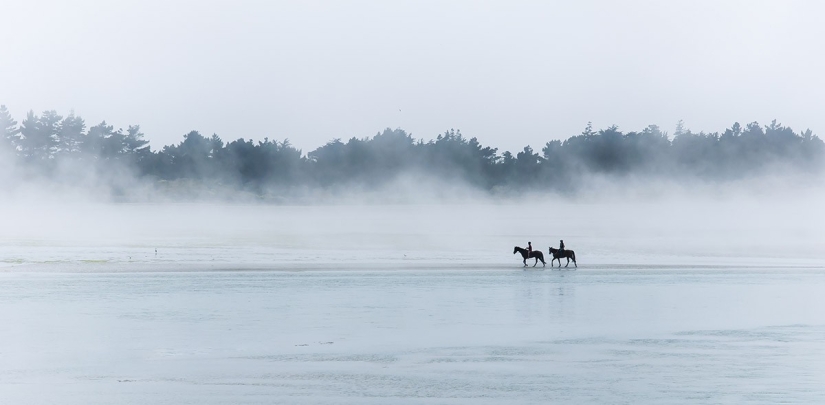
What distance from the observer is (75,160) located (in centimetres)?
14375

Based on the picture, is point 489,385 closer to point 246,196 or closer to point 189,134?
point 246,196

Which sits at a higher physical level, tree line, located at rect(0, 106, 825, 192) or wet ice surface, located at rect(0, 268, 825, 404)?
tree line, located at rect(0, 106, 825, 192)

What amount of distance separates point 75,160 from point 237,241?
9897 centimetres

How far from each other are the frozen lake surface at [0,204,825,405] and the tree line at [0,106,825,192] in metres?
114

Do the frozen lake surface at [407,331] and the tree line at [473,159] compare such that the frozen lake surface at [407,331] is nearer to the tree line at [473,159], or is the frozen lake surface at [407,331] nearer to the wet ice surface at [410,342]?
the wet ice surface at [410,342]

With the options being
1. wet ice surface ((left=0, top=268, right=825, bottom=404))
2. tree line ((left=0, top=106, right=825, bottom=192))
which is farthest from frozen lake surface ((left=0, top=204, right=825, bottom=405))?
tree line ((left=0, top=106, right=825, bottom=192))

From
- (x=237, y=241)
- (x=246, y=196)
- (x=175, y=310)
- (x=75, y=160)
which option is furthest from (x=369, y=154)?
(x=175, y=310)

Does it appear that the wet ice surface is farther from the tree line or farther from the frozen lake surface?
the tree line

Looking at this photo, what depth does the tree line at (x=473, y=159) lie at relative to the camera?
151m

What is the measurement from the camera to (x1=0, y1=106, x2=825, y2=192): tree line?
495 feet

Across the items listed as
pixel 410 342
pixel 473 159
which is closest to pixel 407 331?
pixel 410 342

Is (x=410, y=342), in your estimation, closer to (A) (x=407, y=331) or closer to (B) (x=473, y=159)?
(A) (x=407, y=331)

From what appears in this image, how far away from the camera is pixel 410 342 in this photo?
55.9 feet

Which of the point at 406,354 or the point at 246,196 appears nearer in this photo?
the point at 406,354
